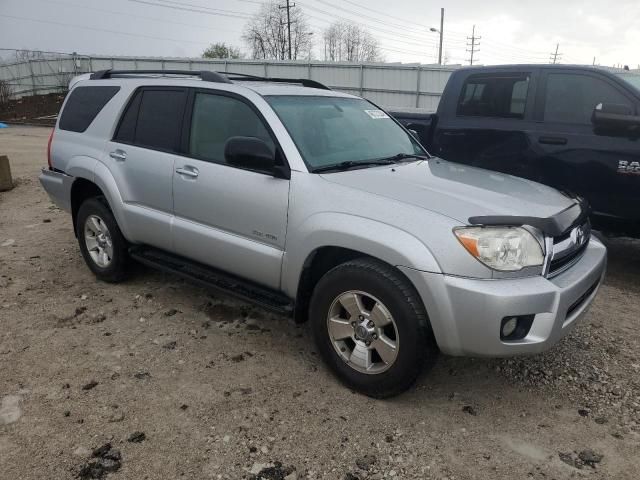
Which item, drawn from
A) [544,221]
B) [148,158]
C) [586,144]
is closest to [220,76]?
[148,158]

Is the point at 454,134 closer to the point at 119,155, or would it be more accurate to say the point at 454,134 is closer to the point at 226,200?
the point at 226,200

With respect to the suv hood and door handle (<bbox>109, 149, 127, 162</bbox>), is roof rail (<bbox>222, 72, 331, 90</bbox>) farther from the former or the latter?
the suv hood

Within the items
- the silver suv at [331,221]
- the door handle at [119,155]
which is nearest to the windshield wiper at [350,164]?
the silver suv at [331,221]

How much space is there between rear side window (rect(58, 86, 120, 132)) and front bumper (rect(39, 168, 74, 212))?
0.43 meters

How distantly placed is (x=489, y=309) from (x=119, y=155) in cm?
317

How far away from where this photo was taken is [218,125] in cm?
375

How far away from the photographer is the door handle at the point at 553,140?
16.3ft

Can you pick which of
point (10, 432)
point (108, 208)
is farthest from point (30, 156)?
point (10, 432)

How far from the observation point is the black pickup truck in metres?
4.66

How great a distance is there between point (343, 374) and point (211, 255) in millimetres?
1266

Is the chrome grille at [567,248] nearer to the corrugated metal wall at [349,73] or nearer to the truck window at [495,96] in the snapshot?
the truck window at [495,96]

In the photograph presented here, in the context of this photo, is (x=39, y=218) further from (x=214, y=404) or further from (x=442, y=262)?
(x=442, y=262)

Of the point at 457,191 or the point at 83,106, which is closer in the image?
the point at 457,191

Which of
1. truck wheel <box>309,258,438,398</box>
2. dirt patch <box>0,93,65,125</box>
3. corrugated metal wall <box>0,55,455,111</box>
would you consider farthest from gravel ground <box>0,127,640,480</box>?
dirt patch <box>0,93,65,125</box>
